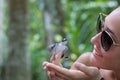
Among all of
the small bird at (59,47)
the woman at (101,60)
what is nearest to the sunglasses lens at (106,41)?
the woman at (101,60)

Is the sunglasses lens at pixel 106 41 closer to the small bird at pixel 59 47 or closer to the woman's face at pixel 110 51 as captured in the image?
the woman's face at pixel 110 51

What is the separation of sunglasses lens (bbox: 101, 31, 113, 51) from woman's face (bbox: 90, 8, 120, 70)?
11 mm

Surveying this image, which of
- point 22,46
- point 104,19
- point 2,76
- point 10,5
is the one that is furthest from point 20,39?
point 104,19

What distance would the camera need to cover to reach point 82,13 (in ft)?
19.7

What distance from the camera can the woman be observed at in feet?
3.51

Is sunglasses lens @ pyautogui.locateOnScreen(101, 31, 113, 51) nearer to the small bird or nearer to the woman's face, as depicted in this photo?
the woman's face

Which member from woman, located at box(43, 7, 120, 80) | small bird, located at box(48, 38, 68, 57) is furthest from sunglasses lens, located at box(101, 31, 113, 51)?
small bird, located at box(48, 38, 68, 57)

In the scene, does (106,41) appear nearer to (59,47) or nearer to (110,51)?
(110,51)

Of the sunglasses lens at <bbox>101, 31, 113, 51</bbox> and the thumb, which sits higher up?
the sunglasses lens at <bbox>101, 31, 113, 51</bbox>

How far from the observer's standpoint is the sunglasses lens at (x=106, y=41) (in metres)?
1.09

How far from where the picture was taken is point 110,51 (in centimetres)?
110

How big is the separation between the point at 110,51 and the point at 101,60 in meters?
0.04

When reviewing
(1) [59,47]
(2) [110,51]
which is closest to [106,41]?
(2) [110,51]

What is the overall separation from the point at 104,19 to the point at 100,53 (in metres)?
0.11
